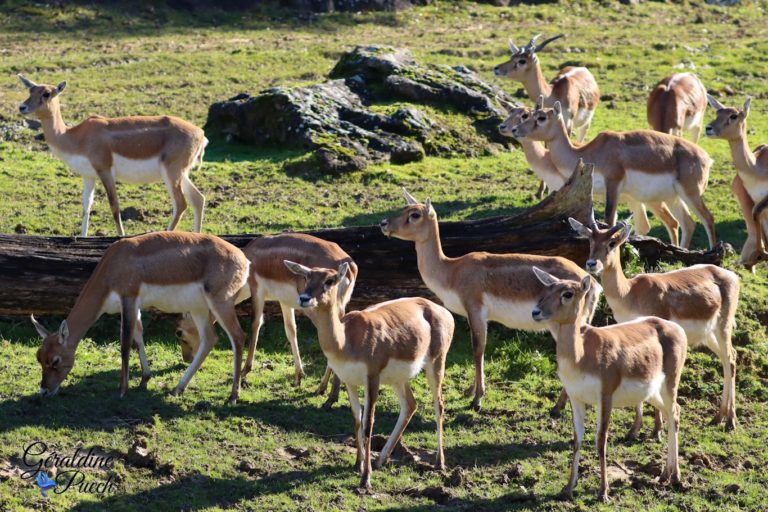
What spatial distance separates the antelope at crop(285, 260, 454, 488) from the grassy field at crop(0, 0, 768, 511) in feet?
1.18

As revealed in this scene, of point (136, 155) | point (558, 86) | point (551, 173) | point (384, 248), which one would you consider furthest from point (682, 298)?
point (558, 86)

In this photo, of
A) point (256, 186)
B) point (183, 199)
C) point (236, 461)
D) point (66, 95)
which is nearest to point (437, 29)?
point (66, 95)

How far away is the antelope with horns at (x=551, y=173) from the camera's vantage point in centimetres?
1452

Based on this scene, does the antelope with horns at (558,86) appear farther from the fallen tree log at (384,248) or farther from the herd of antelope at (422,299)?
the fallen tree log at (384,248)

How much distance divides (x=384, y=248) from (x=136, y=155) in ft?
12.6

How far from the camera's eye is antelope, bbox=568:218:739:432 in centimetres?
1014

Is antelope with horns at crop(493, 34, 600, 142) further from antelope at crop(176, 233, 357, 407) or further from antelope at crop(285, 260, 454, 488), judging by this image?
antelope at crop(285, 260, 454, 488)

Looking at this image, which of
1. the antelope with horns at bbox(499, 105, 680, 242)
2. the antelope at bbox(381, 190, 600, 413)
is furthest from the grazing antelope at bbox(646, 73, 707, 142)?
the antelope at bbox(381, 190, 600, 413)

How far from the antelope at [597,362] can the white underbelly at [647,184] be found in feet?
16.6

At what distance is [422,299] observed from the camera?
31.7 feet

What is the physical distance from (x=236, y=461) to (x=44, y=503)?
154cm

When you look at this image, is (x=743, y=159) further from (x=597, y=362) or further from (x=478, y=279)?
(x=597, y=362)

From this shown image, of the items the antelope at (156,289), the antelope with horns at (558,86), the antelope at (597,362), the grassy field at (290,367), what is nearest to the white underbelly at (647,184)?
Result: the grassy field at (290,367)

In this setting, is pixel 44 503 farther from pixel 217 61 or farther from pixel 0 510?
pixel 217 61
